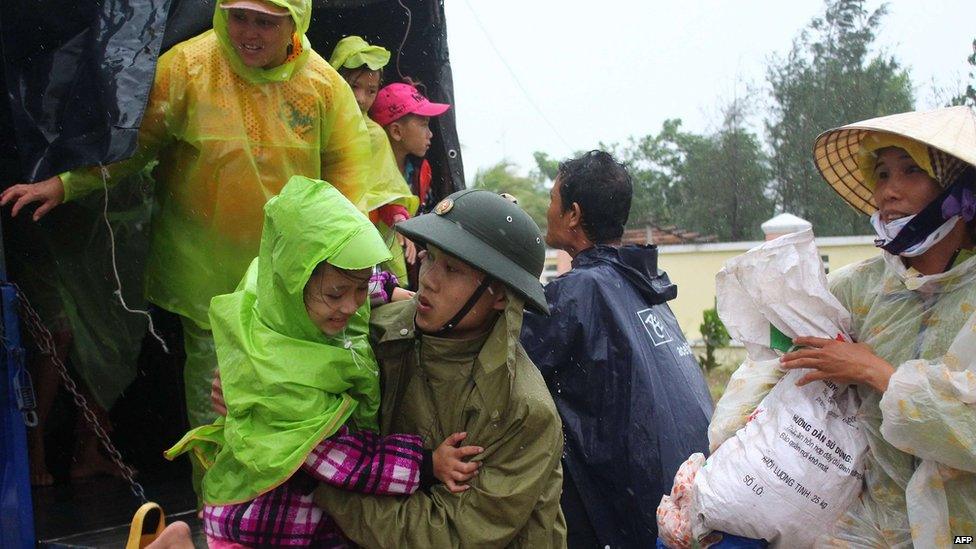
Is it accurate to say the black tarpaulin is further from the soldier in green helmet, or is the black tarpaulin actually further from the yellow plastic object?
the yellow plastic object

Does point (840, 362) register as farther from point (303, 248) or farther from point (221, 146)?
point (221, 146)

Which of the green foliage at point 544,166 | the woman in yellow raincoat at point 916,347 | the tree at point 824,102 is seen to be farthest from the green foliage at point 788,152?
the woman in yellow raincoat at point 916,347

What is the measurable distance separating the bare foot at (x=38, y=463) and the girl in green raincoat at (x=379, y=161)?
189cm

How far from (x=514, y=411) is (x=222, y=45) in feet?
6.64

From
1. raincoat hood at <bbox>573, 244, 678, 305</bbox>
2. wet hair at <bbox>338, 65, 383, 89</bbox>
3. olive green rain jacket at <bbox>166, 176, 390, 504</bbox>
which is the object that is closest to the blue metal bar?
olive green rain jacket at <bbox>166, 176, 390, 504</bbox>

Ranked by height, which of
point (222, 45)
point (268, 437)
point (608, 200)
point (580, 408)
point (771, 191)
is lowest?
point (771, 191)

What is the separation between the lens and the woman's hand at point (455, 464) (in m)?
2.37

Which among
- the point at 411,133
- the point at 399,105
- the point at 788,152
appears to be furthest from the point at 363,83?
the point at 788,152

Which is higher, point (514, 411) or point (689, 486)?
point (514, 411)

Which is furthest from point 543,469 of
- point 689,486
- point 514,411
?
point 689,486

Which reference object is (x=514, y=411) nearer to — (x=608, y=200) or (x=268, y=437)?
(x=268, y=437)

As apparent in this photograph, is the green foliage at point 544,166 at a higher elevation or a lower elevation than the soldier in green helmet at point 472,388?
lower

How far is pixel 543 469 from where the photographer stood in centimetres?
238

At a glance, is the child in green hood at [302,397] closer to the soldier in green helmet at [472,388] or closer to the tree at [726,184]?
the soldier in green helmet at [472,388]
